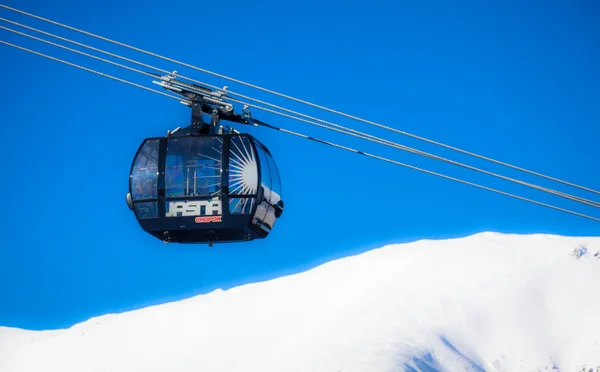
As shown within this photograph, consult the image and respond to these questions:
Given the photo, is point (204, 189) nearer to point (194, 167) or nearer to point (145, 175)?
point (194, 167)

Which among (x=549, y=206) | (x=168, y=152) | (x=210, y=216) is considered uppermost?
(x=168, y=152)

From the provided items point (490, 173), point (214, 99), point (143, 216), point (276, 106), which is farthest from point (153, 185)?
point (490, 173)

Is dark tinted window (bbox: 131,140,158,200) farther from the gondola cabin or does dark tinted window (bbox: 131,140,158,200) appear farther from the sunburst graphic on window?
the sunburst graphic on window

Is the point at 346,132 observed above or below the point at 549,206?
above

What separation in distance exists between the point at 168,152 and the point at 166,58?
128 inches

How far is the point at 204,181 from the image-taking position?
2259cm

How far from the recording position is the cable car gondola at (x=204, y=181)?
22328mm

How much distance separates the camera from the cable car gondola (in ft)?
73.3

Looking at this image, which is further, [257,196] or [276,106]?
[257,196]

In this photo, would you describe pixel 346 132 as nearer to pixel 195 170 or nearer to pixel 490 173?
pixel 490 173

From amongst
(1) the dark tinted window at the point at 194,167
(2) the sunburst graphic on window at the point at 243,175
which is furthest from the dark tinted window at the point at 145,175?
(2) the sunburst graphic on window at the point at 243,175

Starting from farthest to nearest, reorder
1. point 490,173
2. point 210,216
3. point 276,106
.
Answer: point 210,216 → point 276,106 → point 490,173

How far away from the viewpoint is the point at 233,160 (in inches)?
A: 883

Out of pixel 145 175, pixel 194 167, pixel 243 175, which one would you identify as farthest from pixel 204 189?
pixel 145 175
